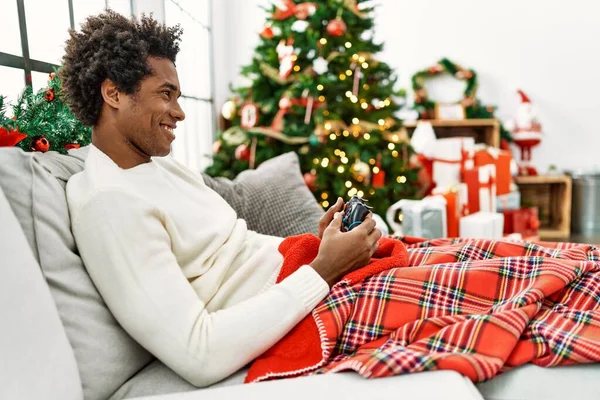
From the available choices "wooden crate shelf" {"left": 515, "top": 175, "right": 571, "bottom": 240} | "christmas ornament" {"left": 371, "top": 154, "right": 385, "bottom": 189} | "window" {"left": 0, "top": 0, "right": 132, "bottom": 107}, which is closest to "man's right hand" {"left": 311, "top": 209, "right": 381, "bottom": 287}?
"window" {"left": 0, "top": 0, "right": 132, "bottom": 107}

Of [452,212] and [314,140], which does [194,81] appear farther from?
[452,212]

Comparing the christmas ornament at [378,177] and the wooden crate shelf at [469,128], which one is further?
the wooden crate shelf at [469,128]

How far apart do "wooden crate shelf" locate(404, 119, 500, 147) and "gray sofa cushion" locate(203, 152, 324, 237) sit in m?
2.39

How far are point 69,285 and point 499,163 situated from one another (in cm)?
308

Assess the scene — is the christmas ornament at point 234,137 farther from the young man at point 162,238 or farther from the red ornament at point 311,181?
the young man at point 162,238

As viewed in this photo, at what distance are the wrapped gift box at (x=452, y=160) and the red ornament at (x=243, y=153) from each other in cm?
132

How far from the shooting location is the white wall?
160 inches

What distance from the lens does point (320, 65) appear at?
300 cm

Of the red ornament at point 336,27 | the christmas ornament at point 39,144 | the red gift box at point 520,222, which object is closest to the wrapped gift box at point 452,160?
the red gift box at point 520,222

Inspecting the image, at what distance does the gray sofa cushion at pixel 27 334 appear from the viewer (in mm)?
607

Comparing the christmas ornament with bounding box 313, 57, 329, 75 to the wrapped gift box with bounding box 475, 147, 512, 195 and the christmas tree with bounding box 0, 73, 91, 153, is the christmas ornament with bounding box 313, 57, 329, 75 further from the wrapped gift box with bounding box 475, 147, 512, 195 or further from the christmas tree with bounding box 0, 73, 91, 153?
the christmas tree with bounding box 0, 73, 91, 153

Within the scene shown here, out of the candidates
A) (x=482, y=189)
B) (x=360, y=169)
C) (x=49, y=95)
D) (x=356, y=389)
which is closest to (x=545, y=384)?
(x=356, y=389)

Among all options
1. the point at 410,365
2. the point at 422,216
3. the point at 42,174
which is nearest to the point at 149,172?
the point at 42,174

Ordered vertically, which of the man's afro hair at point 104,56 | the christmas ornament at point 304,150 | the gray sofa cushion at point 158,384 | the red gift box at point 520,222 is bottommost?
the red gift box at point 520,222
